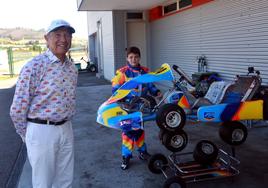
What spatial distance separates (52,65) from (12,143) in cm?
463

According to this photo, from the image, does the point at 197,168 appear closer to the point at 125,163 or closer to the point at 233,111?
the point at 233,111

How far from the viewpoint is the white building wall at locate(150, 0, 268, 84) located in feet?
25.0

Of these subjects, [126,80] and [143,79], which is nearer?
[143,79]

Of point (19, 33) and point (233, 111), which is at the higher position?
point (19, 33)

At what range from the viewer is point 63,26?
2.85 meters

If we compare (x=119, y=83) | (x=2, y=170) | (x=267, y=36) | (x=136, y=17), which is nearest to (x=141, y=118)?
(x=119, y=83)

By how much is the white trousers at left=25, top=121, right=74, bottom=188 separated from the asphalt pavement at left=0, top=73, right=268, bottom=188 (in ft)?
4.63

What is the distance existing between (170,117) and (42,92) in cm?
163

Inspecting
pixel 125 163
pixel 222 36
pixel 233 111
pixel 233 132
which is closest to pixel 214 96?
pixel 233 132

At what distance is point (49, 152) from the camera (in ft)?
9.44

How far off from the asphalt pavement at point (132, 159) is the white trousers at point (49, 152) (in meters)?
1.41

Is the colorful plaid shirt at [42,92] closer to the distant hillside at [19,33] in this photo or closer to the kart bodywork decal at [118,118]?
the kart bodywork decal at [118,118]

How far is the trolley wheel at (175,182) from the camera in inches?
153

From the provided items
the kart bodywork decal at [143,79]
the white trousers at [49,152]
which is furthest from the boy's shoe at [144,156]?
the white trousers at [49,152]
